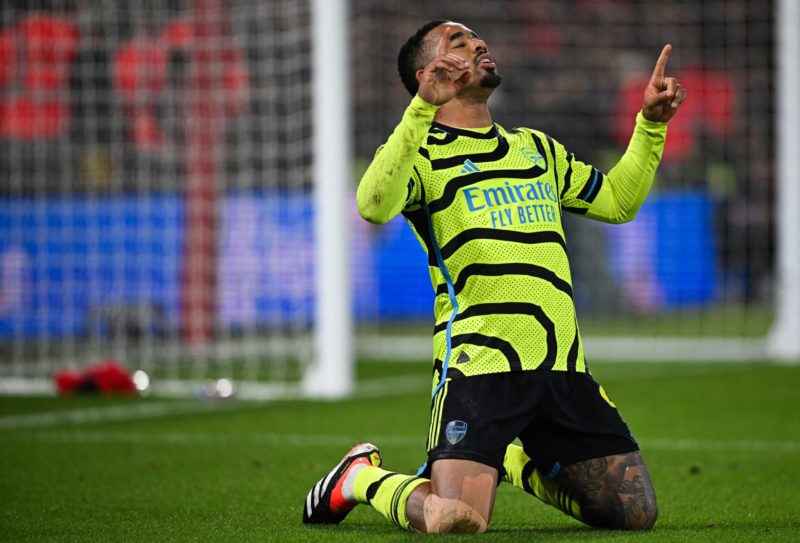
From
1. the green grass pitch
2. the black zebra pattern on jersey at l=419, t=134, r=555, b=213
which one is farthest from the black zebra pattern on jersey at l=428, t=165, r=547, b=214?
the green grass pitch

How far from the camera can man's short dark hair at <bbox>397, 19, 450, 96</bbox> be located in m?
4.16

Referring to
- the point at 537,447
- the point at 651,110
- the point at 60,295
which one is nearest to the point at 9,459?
the point at 537,447

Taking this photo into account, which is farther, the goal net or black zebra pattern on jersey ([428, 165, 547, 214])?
the goal net

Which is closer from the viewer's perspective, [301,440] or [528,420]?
[528,420]

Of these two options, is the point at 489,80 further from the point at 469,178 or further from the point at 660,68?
the point at 660,68

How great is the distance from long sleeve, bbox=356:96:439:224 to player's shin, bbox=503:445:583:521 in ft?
3.30

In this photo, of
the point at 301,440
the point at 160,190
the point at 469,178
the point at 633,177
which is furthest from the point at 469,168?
the point at 160,190

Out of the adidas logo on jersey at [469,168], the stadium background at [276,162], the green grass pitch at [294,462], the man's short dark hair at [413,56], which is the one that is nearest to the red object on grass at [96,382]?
the green grass pitch at [294,462]

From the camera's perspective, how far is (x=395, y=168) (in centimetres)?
377

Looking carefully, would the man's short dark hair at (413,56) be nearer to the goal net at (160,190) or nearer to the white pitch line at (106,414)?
the white pitch line at (106,414)

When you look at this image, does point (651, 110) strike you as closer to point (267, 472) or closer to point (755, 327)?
point (267, 472)

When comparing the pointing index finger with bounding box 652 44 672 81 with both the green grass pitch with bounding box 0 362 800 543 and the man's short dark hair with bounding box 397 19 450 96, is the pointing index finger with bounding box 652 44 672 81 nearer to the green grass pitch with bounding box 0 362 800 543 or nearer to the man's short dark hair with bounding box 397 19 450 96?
the man's short dark hair with bounding box 397 19 450 96

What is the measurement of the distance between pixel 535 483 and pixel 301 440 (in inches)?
105

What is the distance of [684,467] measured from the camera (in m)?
5.84
